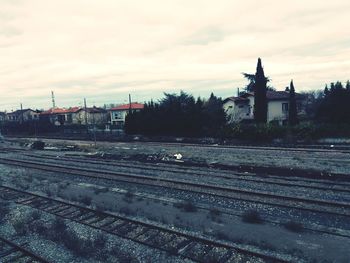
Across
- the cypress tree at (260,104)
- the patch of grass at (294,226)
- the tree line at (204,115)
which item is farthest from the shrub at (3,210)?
the cypress tree at (260,104)

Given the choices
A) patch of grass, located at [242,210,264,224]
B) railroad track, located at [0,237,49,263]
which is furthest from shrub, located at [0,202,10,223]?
patch of grass, located at [242,210,264,224]

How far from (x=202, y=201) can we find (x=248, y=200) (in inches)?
70.3

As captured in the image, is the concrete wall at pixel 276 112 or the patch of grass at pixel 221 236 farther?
the concrete wall at pixel 276 112

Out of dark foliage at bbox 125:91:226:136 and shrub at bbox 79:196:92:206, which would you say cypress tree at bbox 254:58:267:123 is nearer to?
dark foliage at bbox 125:91:226:136

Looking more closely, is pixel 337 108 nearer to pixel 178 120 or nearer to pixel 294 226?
pixel 178 120

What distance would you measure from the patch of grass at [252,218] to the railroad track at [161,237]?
1826 mm

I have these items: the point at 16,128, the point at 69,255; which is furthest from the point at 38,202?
the point at 16,128

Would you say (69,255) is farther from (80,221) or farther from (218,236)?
(218,236)

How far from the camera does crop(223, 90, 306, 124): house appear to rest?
4719 centimetres

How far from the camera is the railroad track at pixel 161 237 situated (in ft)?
25.3

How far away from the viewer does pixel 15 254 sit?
28.7 feet

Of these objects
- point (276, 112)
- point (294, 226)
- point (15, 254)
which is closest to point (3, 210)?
point (15, 254)

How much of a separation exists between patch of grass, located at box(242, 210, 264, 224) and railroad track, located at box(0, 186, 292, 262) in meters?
1.83

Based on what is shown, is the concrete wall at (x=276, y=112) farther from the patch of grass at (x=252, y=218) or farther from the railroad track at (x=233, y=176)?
the patch of grass at (x=252, y=218)
